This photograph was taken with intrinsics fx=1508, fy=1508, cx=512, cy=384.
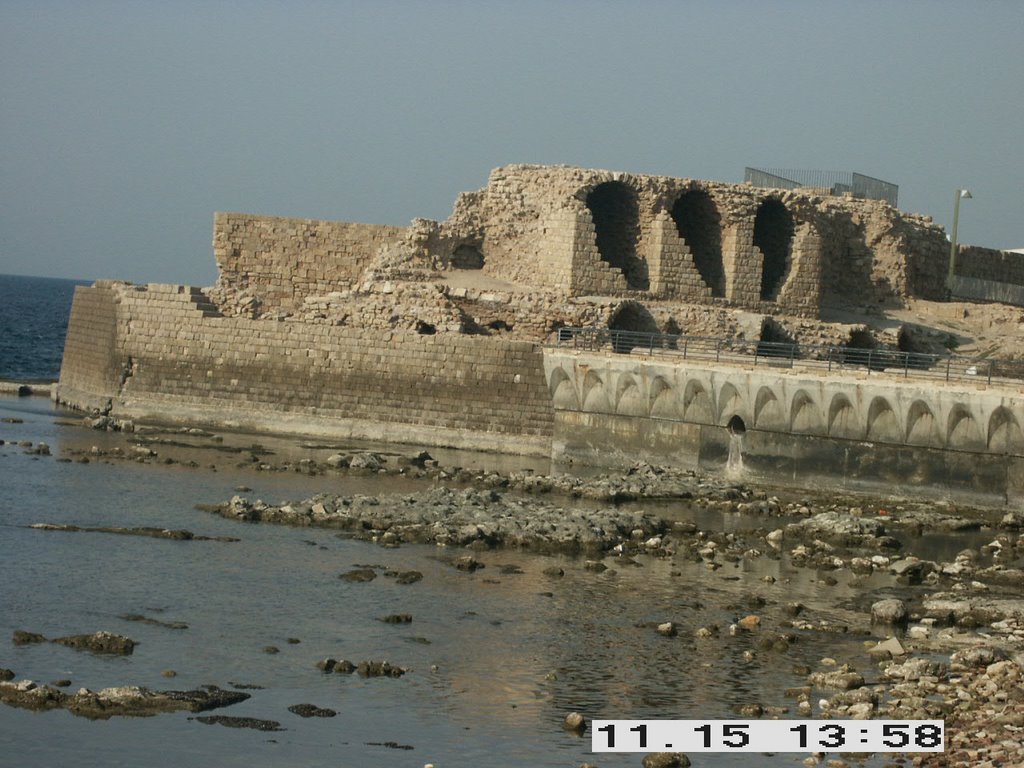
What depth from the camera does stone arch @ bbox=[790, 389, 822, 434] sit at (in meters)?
26.1

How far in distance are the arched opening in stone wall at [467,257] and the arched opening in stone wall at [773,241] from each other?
7.09 m

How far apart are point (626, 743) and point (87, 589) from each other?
287 inches

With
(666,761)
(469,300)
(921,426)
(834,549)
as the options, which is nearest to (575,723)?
(666,761)

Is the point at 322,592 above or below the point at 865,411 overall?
below

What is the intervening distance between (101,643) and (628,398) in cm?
1548

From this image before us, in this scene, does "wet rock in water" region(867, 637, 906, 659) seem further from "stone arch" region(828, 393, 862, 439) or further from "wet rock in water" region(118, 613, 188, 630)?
"stone arch" region(828, 393, 862, 439)

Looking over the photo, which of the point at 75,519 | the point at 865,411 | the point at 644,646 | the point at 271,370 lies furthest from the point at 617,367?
the point at 644,646

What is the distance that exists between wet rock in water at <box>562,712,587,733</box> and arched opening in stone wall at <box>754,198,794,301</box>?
2511 cm

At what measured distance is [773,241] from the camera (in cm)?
3803

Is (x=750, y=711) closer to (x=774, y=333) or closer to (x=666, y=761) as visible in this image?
(x=666, y=761)

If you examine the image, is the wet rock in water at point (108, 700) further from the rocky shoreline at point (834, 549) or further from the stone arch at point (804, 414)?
the stone arch at point (804, 414)

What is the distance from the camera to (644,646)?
50.4ft

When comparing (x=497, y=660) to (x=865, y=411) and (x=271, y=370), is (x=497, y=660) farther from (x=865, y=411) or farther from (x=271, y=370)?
(x=271, y=370)

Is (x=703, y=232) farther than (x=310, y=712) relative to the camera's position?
Yes
